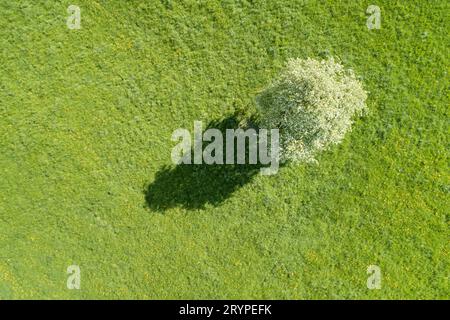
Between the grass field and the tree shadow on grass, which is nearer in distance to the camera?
the grass field

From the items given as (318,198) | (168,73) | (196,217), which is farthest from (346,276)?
(168,73)

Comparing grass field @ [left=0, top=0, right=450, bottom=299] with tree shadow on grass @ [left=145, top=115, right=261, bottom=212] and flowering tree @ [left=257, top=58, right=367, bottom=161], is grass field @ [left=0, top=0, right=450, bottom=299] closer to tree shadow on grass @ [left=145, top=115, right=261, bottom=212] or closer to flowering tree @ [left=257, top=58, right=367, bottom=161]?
tree shadow on grass @ [left=145, top=115, right=261, bottom=212]

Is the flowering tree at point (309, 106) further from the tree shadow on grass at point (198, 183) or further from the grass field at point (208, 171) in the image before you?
the tree shadow on grass at point (198, 183)

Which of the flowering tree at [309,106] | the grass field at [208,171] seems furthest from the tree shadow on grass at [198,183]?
the flowering tree at [309,106]

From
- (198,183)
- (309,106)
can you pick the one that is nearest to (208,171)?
(198,183)

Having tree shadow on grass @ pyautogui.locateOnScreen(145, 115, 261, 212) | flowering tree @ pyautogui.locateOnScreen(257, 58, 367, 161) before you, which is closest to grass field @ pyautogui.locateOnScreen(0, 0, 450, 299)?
tree shadow on grass @ pyautogui.locateOnScreen(145, 115, 261, 212)
